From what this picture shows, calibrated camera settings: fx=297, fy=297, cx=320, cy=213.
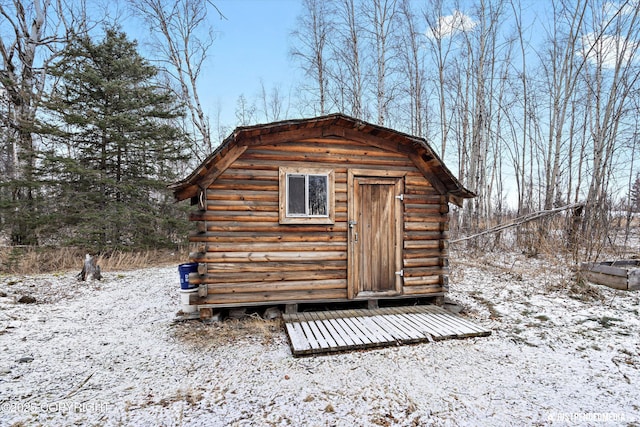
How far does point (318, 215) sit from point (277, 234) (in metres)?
0.82

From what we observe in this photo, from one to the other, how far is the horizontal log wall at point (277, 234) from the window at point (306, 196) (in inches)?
5.1

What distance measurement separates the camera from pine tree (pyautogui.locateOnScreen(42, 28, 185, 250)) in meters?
10.7

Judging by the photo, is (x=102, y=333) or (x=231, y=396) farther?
(x=102, y=333)

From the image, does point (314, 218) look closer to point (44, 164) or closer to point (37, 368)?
point (37, 368)

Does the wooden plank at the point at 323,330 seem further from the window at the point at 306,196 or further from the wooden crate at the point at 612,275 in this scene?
the wooden crate at the point at 612,275

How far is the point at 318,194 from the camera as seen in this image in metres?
5.52

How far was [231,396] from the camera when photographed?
314 centimetres

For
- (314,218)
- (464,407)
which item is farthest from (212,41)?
(464,407)

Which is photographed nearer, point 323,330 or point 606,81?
point 323,330

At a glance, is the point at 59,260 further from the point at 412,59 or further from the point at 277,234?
the point at 412,59

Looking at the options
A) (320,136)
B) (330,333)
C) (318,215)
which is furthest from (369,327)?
(320,136)

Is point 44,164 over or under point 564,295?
over

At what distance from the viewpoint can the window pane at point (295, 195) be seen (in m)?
5.39

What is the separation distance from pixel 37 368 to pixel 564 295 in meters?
9.46
